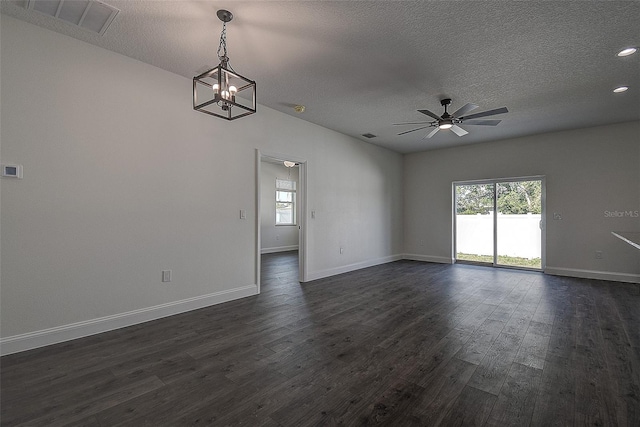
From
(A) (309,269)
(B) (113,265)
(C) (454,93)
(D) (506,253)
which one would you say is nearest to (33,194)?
(B) (113,265)

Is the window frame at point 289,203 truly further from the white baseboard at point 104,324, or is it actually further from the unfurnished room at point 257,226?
the white baseboard at point 104,324

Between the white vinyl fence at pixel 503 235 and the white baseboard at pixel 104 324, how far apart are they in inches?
225

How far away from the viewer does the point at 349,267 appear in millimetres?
6074

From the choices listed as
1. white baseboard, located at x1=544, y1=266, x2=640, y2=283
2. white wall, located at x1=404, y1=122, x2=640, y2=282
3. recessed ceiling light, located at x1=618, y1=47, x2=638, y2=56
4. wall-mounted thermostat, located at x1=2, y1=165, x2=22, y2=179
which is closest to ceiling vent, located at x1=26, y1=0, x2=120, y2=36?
wall-mounted thermostat, located at x1=2, y1=165, x2=22, y2=179

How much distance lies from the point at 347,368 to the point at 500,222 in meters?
5.89

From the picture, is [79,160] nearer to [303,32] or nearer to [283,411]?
[303,32]

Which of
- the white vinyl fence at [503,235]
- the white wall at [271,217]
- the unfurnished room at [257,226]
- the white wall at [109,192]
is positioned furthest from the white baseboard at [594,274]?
the white wall at [271,217]

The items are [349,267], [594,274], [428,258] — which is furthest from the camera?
[428,258]

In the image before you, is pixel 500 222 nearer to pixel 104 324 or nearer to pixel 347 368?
pixel 347 368

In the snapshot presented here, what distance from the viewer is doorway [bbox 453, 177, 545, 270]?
6.09 metres

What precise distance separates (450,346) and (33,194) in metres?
4.06

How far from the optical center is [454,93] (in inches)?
157

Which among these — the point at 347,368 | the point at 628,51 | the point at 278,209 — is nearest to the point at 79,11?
the point at 347,368

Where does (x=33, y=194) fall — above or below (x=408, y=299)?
above
